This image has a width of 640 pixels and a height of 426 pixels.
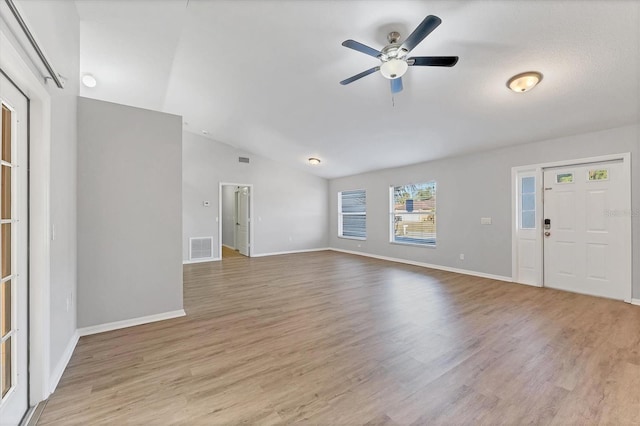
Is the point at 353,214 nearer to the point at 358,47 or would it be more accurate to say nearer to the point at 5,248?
the point at 358,47

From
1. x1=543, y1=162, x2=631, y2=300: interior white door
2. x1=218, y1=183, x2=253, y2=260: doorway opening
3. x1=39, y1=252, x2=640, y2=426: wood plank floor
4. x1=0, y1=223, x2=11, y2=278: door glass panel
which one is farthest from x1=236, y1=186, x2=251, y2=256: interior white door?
x1=543, y1=162, x2=631, y2=300: interior white door

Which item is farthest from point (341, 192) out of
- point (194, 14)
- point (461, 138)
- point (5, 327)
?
point (5, 327)

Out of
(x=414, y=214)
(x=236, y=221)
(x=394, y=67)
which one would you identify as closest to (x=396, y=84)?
(x=394, y=67)

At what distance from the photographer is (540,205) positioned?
4.49m

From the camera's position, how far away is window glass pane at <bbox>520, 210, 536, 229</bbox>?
457cm

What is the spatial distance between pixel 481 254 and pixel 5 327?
611 cm

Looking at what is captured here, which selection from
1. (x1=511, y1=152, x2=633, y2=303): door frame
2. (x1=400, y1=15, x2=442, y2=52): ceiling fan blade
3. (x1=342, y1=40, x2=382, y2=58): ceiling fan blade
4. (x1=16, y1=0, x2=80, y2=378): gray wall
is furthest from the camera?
(x1=511, y1=152, x2=633, y2=303): door frame

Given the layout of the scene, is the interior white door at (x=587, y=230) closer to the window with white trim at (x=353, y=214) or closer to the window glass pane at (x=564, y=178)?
the window glass pane at (x=564, y=178)

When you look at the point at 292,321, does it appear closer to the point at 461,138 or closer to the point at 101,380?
the point at 101,380

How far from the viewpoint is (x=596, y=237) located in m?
3.96

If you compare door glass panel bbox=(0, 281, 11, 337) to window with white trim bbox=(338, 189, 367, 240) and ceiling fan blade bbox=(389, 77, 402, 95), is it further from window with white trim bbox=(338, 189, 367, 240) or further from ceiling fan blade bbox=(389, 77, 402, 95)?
window with white trim bbox=(338, 189, 367, 240)

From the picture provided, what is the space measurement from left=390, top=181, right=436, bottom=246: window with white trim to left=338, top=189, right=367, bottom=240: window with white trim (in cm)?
107

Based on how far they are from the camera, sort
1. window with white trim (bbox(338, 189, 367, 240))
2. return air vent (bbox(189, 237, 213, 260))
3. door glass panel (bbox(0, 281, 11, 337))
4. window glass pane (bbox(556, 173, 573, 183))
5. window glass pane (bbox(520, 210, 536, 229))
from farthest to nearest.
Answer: window with white trim (bbox(338, 189, 367, 240)) → return air vent (bbox(189, 237, 213, 260)) → window glass pane (bbox(520, 210, 536, 229)) → window glass pane (bbox(556, 173, 573, 183)) → door glass panel (bbox(0, 281, 11, 337))

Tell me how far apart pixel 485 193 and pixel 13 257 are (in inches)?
242
